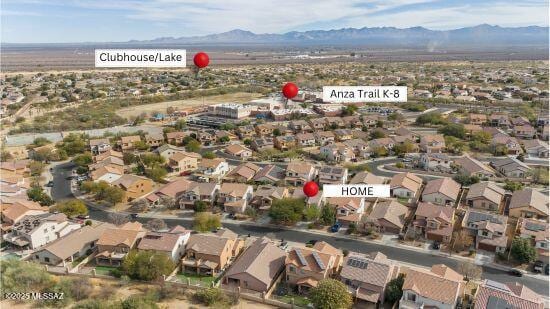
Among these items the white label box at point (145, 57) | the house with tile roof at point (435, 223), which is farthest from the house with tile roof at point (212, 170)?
the house with tile roof at point (435, 223)

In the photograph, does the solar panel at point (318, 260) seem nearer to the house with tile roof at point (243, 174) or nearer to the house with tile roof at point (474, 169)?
the house with tile roof at point (243, 174)

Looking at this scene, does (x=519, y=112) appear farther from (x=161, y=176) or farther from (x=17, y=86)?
(x=17, y=86)

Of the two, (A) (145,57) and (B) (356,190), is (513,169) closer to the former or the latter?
(B) (356,190)

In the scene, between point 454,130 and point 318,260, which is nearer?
point 318,260

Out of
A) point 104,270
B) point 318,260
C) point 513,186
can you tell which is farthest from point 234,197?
point 513,186

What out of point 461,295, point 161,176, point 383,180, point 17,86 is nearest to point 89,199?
point 161,176

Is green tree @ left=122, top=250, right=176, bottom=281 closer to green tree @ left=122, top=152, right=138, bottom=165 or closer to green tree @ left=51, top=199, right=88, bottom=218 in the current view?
green tree @ left=51, top=199, right=88, bottom=218

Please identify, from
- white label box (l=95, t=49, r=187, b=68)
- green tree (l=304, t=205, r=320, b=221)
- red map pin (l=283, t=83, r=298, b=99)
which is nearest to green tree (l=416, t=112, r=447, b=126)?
green tree (l=304, t=205, r=320, b=221)
